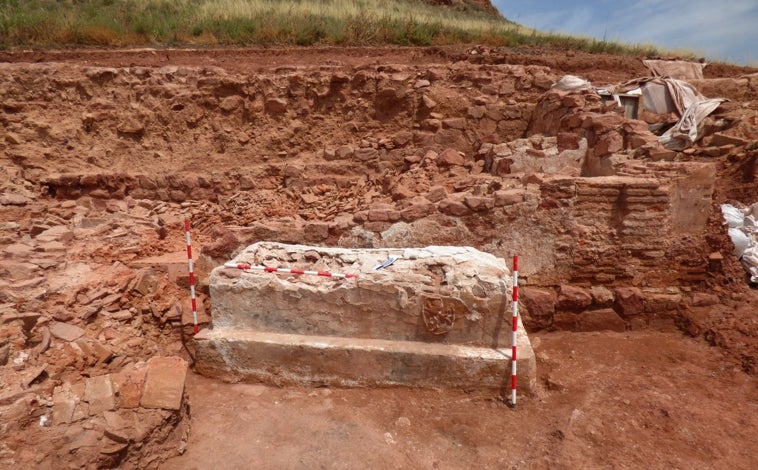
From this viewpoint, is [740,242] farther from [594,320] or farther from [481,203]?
[481,203]

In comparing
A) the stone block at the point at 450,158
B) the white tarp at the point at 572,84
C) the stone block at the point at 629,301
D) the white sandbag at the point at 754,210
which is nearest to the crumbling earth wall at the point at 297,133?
the stone block at the point at 450,158

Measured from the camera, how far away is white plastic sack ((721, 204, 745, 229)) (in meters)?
4.50

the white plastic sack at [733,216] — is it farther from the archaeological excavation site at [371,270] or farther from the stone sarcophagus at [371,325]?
the stone sarcophagus at [371,325]

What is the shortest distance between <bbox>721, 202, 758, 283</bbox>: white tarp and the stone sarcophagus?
2608 millimetres

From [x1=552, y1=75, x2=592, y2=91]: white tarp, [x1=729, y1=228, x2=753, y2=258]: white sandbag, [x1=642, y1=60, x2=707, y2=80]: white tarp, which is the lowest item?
[x1=729, y1=228, x2=753, y2=258]: white sandbag

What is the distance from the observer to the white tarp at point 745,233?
4.23m

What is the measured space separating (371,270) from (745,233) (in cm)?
385

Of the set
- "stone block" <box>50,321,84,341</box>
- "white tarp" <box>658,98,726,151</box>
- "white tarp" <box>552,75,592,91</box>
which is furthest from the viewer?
"white tarp" <box>552,75,592,91</box>

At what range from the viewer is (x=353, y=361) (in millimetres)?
3303

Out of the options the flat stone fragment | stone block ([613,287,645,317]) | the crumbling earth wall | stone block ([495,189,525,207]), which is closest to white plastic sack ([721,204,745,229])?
the crumbling earth wall

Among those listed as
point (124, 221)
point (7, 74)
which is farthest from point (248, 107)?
point (7, 74)

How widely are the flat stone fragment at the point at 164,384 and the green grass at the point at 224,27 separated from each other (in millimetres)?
8679

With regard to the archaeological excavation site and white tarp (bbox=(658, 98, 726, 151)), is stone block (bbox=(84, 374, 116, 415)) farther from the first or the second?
white tarp (bbox=(658, 98, 726, 151))

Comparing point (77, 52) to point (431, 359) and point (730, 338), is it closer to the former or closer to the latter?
point (431, 359)
